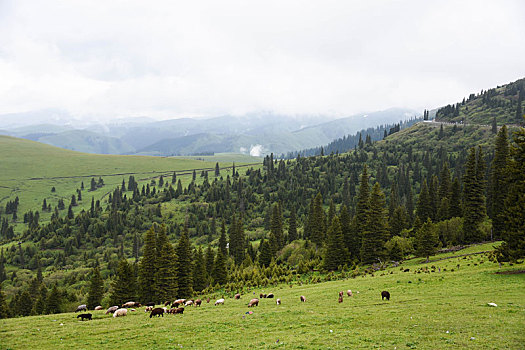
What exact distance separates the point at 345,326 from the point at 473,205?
6282 cm

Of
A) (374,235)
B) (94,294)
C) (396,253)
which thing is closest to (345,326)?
(396,253)

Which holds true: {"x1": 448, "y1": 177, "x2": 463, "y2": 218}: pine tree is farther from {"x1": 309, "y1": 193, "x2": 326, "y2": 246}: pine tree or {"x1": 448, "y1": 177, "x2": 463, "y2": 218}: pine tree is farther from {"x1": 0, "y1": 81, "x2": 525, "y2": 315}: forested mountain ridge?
{"x1": 309, "y1": 193, "x2": 326, "y2": 246}: pine tree

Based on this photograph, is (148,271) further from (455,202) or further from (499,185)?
(455,202)

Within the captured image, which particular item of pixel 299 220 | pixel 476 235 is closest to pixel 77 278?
pixel 299 220

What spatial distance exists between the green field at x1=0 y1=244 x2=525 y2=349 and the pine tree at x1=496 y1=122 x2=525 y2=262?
2.53m

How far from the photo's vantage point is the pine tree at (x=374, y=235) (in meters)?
72.4

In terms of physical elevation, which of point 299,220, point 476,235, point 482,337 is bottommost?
point 299,220

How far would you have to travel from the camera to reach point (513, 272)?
37375mm

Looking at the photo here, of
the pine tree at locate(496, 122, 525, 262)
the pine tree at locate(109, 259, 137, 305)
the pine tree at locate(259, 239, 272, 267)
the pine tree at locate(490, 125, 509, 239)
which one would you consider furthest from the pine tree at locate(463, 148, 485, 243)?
the pine tree at locate(109, 259, 137, 305)

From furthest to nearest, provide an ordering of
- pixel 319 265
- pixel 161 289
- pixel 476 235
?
pixel 319 265 < pixel 476 235 < pixel 161 289

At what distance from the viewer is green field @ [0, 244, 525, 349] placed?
1997cm

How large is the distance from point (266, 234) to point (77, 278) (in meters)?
84.5

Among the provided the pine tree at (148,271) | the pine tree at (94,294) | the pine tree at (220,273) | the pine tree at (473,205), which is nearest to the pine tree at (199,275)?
the pine tree at (220,273)

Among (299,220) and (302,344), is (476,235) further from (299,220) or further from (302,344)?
(299,220)
